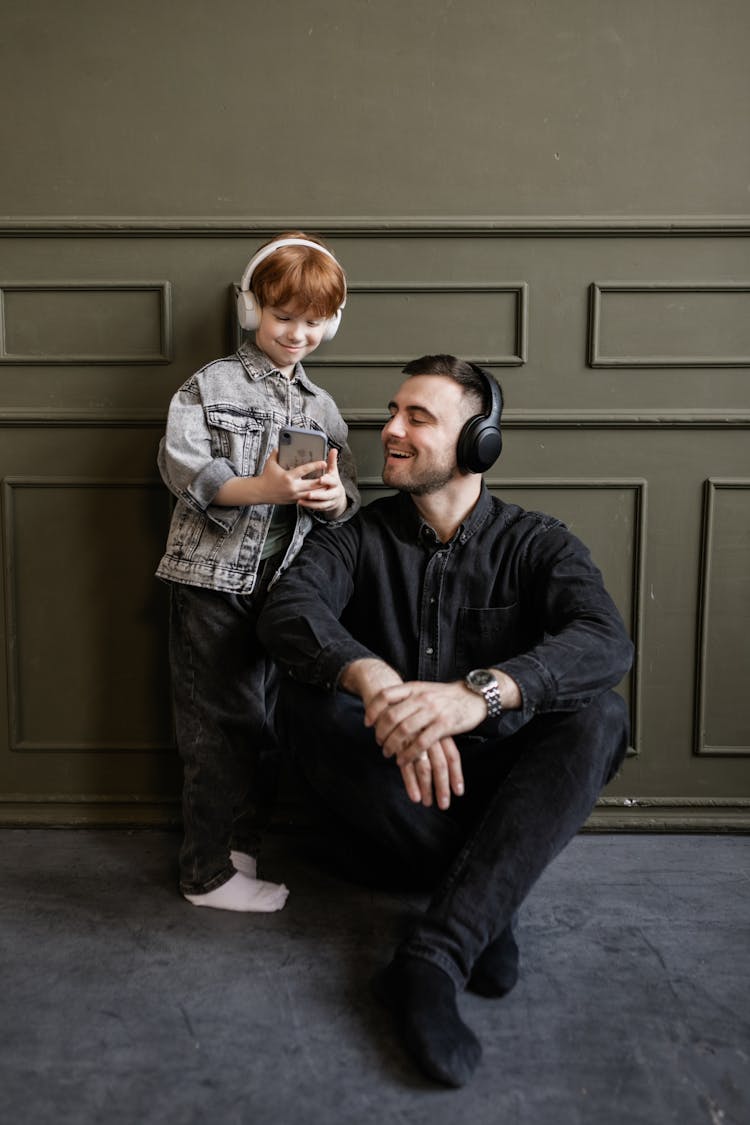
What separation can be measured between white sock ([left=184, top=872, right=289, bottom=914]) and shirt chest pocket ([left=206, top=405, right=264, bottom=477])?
36.2 inches

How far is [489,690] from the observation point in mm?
1647

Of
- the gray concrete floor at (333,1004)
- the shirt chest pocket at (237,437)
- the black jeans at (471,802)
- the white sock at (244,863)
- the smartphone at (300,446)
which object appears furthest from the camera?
the white sock at (244,863)

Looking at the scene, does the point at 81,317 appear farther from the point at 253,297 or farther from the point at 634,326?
the point at 634,326

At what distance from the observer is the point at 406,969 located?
1.54 m

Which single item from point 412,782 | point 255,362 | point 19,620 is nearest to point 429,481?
point 255,362

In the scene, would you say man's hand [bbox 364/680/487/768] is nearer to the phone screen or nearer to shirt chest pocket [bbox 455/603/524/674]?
shirt chest pocket [bbox 455/603/524/674]

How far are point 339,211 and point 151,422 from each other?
2.36 feet

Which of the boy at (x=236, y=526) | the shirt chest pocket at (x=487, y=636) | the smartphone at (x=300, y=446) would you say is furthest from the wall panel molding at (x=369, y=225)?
the shirt chest pocket at (x=487, y=636)

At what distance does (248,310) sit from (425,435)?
475mm

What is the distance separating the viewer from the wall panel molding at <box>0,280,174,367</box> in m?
2.26

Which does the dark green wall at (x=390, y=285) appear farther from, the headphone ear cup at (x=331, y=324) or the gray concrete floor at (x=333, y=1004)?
the gray concrete floor at (x=333, y=1004)

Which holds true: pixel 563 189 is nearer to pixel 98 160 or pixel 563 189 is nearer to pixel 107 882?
pixel 98 160

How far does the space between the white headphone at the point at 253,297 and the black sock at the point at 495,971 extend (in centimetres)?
134

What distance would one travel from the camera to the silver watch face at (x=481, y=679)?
1653mm
